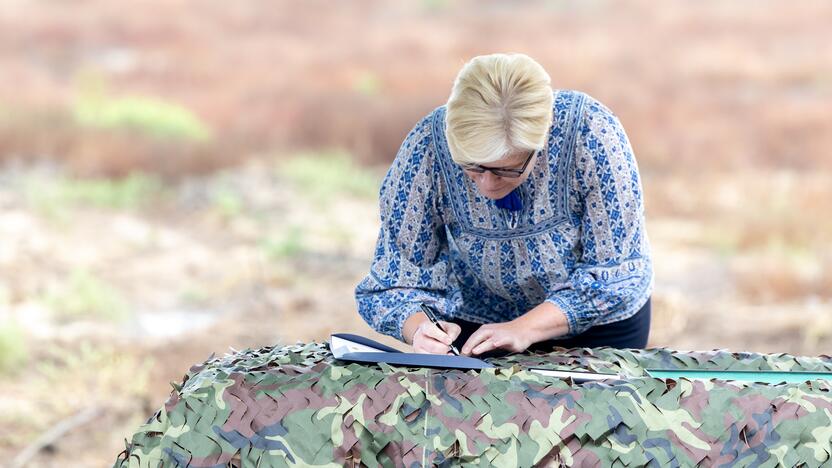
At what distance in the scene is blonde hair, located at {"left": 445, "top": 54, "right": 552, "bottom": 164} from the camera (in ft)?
6.18

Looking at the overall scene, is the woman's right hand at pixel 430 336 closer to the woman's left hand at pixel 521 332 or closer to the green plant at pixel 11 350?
the woman's left hand at pixel 521 332

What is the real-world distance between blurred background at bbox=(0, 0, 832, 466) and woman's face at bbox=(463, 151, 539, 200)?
12.7 inches

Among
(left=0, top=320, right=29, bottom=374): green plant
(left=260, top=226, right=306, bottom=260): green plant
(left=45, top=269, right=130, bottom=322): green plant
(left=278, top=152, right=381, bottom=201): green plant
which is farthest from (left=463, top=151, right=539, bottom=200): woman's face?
(left=278, top=152, right=381, bottom=201): green plant

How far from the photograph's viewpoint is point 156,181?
7.27m

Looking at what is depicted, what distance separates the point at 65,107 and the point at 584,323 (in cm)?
691

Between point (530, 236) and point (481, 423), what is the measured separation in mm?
647

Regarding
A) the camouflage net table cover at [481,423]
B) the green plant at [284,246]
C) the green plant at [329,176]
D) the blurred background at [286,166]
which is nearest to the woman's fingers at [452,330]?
the camouflage net table cover at [481,423]

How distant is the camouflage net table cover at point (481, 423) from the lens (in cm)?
158

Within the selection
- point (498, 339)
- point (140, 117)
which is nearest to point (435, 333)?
point (498, 339)

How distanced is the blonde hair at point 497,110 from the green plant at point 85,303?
3331 millimetres

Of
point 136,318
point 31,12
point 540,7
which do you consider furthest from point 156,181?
point 540,7

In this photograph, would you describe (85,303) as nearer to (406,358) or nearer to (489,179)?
(489,179)

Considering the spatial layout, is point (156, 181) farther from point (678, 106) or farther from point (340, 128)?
point (678, 106)

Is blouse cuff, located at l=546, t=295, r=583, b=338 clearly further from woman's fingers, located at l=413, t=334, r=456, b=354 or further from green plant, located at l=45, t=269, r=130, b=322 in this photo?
green plant, located at l=45, t=269, r=130, b=322
